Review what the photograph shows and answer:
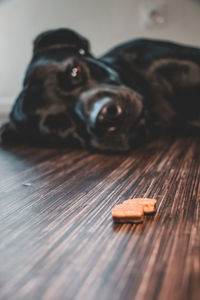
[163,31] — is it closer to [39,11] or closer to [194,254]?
[39,11]

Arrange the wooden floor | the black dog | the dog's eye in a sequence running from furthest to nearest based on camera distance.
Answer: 1. the dog's eye
2. the black dog
3. the wooden floor

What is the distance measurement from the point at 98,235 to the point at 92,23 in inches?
118

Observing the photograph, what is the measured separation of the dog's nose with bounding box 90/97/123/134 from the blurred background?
1934 millimetres

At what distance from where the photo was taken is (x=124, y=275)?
0.51 metres

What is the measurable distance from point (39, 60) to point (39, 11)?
2.02 m

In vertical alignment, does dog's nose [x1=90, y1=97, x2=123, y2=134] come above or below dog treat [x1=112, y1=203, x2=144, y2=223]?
above

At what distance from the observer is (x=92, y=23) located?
3.29 m

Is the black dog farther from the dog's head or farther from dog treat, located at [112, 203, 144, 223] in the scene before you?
dog treat, located at [112, 203, 144, 223]

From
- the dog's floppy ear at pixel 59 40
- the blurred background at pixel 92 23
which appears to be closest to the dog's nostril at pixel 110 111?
the dog's floppy ear at pixel 59 40

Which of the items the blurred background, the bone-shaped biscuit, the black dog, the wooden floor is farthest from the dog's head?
the blurred background

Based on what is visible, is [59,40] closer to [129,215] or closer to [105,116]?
[105,116]

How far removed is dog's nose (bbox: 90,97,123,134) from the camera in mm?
1365

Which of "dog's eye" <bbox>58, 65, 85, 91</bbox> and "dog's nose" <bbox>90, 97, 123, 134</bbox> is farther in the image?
"dog's eye" <bbox>58, 65, 85, 91</bbox>

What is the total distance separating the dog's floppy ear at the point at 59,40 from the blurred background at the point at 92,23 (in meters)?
1.47
